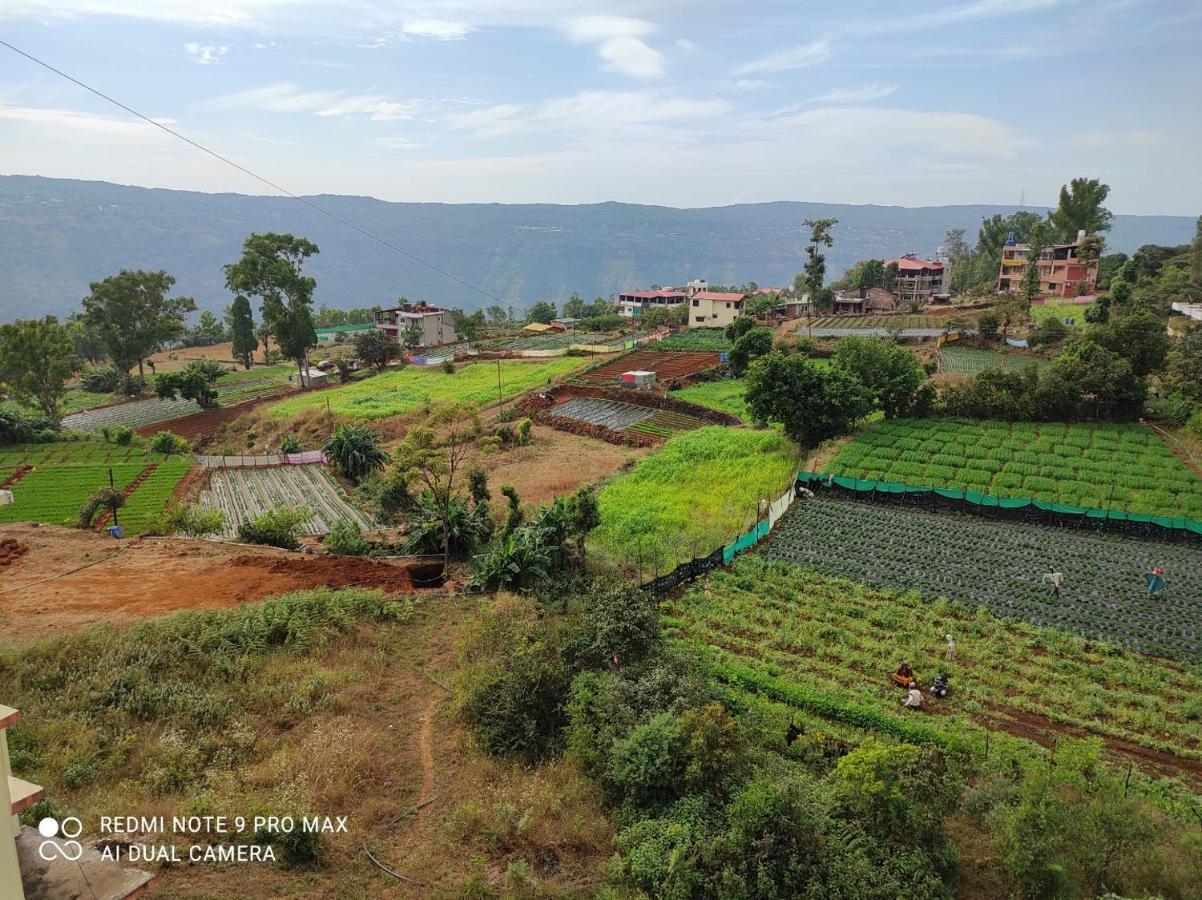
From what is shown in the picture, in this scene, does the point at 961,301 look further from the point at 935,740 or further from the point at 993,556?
the point at 935,740

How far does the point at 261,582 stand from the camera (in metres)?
17.4

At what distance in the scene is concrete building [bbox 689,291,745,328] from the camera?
62.9 metres

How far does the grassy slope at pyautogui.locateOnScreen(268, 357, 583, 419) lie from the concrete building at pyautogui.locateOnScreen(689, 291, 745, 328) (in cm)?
1614

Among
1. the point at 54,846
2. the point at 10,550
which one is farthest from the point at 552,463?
the point at 54,846

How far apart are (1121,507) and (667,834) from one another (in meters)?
20.6

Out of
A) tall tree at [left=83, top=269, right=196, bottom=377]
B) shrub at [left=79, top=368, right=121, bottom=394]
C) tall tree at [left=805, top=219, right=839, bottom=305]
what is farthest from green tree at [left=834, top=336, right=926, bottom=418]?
shrub at [left=79, top=368, right=121, bottom=394]

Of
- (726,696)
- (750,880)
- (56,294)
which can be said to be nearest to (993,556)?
(726,696)

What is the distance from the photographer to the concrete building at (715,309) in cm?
6291

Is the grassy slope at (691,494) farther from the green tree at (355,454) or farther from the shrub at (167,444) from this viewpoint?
the shrub at (167,444)

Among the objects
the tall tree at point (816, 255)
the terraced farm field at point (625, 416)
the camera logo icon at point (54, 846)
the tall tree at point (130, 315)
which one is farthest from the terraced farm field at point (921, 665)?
the tall tree at point (130, 315)

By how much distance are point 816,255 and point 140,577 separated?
52043 millimetres

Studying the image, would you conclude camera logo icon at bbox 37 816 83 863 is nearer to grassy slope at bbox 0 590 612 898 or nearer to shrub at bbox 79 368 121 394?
grassy slope at bbox 0 590 612 898

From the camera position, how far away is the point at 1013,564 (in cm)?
1886

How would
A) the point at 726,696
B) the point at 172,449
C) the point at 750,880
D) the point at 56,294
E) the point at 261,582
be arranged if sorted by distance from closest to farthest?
the point at 750,880, the point at 726,696, the point at 261,582, the point at 172,449, the point at 56,294
